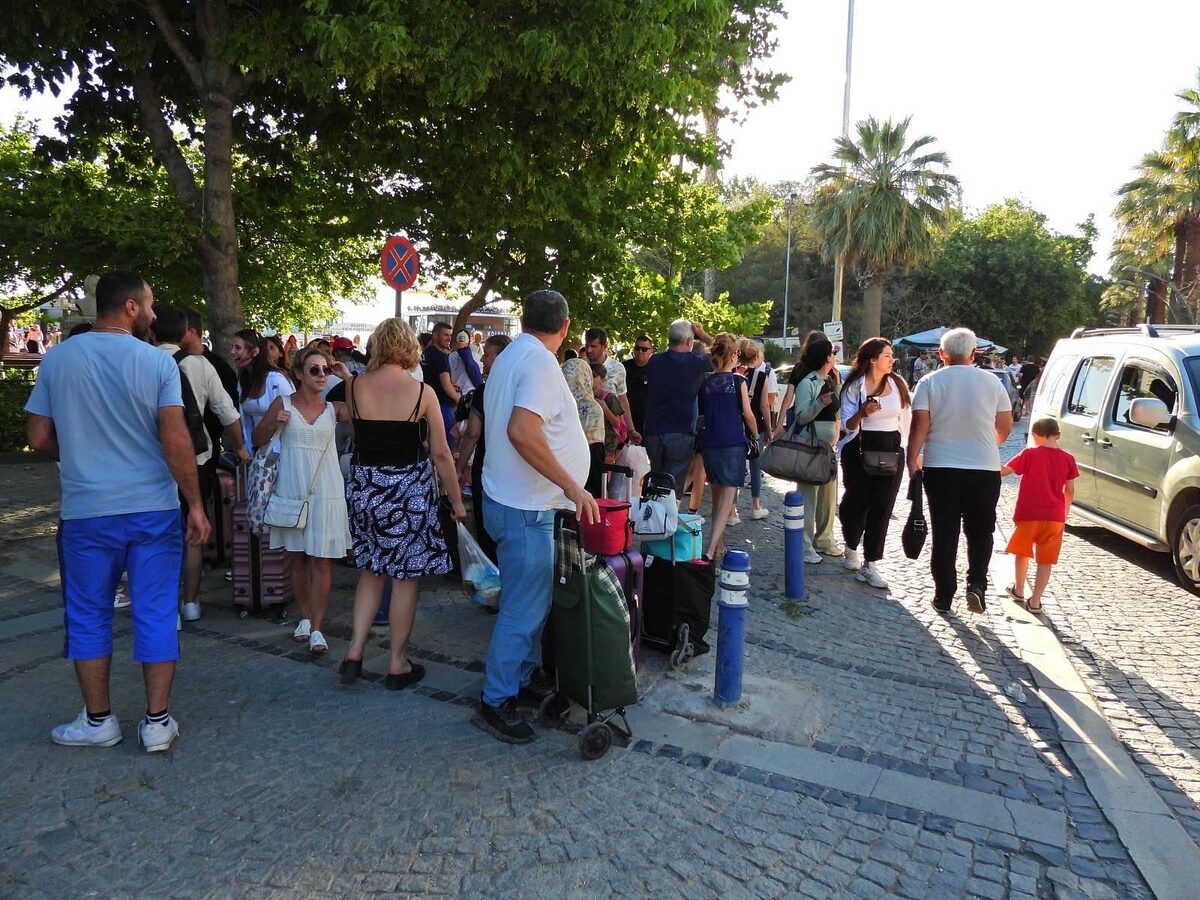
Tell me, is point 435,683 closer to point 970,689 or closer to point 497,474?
point 497,474

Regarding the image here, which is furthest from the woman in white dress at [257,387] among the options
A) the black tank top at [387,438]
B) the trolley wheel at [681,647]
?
the trolley wheel at [681,647]

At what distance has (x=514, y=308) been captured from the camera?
646 inches

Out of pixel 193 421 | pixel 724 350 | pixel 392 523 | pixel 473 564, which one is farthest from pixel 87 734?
pixel 724 350

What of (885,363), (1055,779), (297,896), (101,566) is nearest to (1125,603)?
(885,363)

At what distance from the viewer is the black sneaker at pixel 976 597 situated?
19.3 feet

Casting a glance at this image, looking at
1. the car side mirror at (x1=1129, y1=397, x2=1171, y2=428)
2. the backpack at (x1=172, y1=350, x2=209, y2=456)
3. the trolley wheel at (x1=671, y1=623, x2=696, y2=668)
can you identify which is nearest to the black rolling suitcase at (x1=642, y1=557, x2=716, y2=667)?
the trolley wheel at (x1=671, y1=623, x2=696, y2=668)

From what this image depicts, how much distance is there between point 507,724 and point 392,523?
1163mm

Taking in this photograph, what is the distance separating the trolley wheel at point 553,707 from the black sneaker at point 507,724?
0.29 ft

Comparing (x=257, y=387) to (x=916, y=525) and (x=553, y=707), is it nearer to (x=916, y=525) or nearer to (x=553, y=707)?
(x=553, y=707)

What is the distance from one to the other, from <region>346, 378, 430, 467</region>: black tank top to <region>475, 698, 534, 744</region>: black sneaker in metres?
1.28

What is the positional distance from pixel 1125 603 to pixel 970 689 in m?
2.67

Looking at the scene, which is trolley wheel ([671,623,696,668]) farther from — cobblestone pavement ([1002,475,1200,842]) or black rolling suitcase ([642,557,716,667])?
cobblestone pavement ([1002,475,1200,842])

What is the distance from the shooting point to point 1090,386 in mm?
8516

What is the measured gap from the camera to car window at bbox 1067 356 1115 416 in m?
8.25
